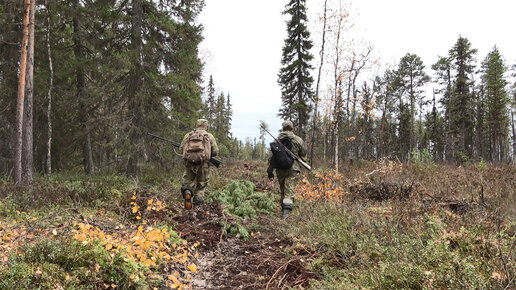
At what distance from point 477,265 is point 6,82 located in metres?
17.0

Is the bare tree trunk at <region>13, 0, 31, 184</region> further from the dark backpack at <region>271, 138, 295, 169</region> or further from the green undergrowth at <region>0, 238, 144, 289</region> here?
the dark backpack at <region>271, 138, 295, 169</region>

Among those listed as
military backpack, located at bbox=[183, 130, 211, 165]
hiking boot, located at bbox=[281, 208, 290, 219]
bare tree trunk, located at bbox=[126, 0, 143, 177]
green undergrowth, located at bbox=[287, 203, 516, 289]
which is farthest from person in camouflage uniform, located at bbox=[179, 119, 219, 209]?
bare tree trunk, located at bbox=[126, 0, 143, 177]

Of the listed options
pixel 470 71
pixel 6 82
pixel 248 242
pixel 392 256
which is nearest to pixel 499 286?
pixel 392 256

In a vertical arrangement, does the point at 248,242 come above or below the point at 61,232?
below

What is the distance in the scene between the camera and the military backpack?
20.2 ft

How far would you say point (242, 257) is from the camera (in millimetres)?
4277

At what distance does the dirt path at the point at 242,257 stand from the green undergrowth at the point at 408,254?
300mm

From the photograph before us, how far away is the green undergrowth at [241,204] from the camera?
17.9 feet

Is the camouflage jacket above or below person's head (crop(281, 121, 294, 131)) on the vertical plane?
below

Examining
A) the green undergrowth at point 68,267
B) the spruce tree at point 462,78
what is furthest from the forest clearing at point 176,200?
the spruce tree at point 462,78

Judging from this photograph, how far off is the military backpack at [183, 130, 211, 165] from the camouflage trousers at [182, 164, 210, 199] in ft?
0.84

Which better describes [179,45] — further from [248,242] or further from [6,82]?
[248,242]

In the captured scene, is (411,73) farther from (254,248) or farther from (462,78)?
(254,248)

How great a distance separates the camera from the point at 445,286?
7.07 ft
